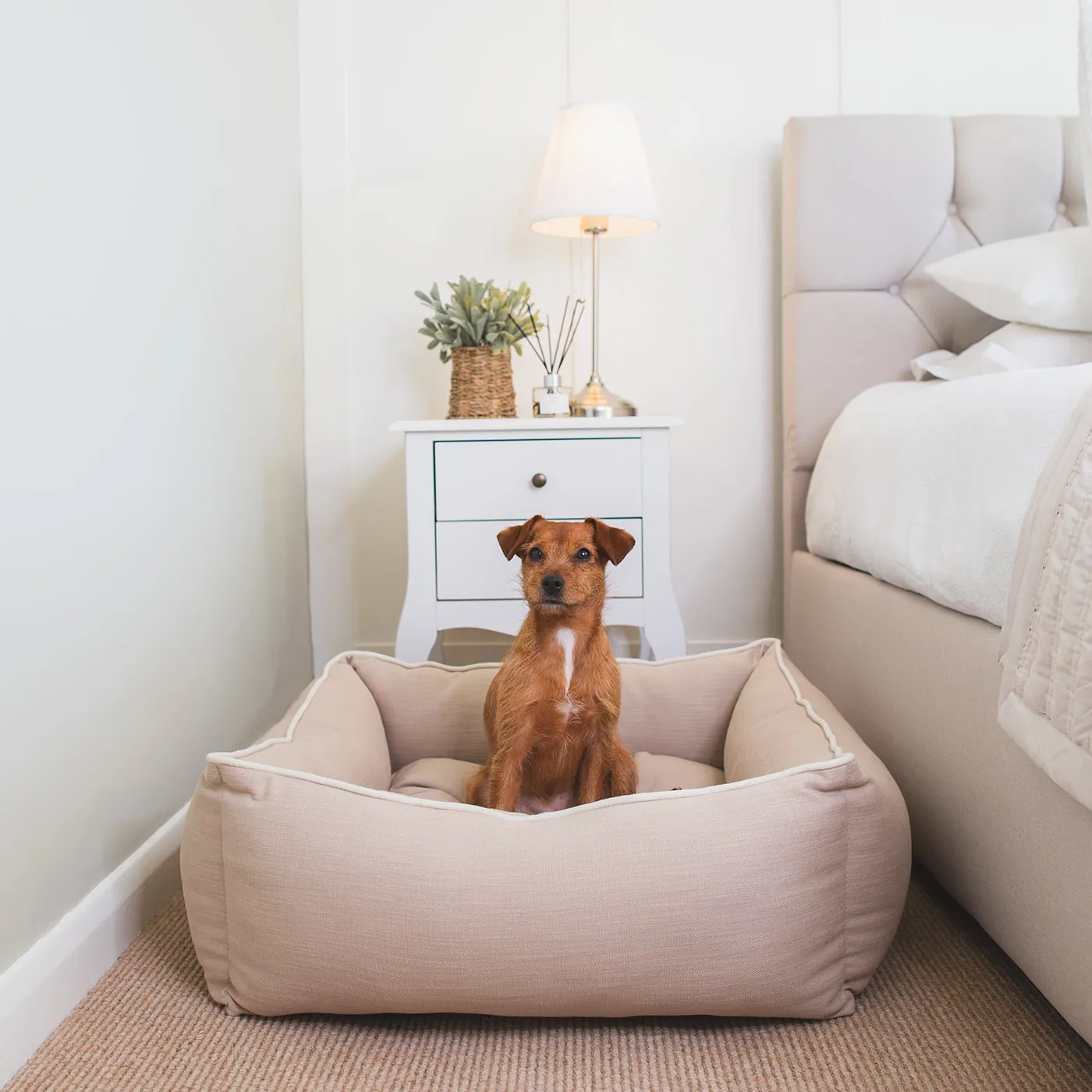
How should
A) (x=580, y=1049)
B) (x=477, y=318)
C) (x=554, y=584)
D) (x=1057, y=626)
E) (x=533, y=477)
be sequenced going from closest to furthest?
1. (x=1057, y=626)
2. (x=580, y=1049)
3. (x=554, y=584)
4. (x=533, y=477)
5. (x=477, y=318)

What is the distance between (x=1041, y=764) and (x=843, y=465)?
0.87m

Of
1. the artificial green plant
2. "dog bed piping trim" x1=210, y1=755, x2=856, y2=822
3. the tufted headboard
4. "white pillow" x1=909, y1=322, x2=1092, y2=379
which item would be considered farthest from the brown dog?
the tufted headboard

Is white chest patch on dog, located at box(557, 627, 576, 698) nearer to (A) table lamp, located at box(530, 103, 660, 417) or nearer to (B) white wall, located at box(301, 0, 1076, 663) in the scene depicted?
(A) table lamp, located at box(530, 103, 660, 417)

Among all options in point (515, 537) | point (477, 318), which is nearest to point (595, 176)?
point (477, 318)

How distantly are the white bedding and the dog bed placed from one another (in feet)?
0.97

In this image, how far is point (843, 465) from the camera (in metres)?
1.63

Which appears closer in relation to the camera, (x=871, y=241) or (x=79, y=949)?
(x=79, y=949)

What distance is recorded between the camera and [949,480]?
1.21 meters

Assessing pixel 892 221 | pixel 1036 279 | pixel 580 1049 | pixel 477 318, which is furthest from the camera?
pixel 892 221

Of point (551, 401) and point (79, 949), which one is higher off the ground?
point (551, 401)

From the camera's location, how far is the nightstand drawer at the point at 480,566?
1.66 meters

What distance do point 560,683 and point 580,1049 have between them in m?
0.40

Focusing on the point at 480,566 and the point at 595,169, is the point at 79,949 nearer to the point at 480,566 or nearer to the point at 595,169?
the point at 480,566

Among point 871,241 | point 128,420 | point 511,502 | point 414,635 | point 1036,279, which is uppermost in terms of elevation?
point 871,241
